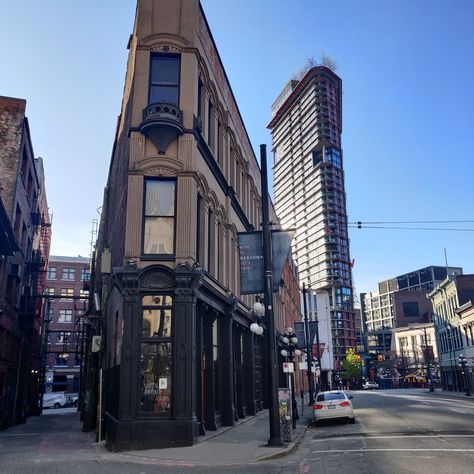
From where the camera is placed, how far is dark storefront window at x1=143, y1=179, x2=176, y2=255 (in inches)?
679

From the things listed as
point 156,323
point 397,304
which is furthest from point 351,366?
point 156,323

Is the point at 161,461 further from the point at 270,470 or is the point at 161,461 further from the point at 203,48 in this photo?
the point at 203,48

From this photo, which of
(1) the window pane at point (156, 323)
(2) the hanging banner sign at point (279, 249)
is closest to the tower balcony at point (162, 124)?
(2) the hanging banner sign at point (279, 249)

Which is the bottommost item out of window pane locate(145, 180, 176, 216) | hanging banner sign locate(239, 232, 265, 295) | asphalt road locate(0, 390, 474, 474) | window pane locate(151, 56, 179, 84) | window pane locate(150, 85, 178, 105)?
asphalt road locate(0, 390, 474, 474)

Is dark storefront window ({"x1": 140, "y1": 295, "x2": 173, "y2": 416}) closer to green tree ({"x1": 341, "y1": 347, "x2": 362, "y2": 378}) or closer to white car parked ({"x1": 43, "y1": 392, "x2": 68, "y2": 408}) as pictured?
white car parked ({"x1": 43, "y1": 392, "x2": 68, "y2": 408})

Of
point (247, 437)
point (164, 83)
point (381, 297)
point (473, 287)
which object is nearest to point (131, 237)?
point (164, 83)

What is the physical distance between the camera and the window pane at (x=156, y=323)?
16.2 m

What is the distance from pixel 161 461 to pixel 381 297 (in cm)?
18404

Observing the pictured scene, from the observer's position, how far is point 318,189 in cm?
14825

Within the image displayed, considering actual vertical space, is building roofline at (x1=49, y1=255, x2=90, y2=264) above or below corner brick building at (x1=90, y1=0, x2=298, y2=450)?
above

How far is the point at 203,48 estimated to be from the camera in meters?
21.2

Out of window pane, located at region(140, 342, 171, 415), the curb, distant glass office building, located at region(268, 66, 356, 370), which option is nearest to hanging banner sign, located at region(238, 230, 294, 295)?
window pane, located at region(140, 342, 171, 415)

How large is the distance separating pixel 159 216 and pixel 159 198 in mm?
689

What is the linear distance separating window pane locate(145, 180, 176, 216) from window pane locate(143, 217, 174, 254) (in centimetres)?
25
